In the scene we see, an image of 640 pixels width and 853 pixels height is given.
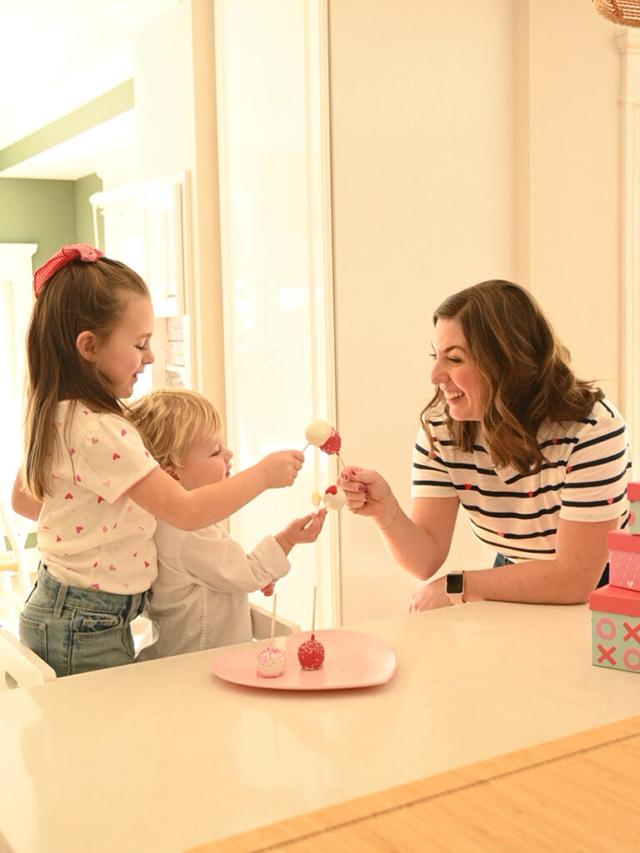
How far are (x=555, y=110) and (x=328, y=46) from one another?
0.97 m

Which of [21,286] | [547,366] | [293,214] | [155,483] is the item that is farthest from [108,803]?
[21,286]

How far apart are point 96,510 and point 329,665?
19.9 inches

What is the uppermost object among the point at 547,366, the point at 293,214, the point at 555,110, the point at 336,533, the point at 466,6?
the point at 466,6

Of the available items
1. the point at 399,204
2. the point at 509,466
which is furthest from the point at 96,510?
the point at 399,204

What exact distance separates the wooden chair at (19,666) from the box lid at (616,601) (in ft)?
2.64

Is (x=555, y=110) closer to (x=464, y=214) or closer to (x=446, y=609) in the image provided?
(x=464, y=214)

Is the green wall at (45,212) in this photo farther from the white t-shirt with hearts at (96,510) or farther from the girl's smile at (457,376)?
the white t-shirt with hearts at (96,510)

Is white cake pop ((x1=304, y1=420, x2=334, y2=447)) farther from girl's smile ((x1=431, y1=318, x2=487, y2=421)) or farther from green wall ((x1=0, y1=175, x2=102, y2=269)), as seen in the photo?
green wall ((x1=0, y1=175, x2=102, y2=269))

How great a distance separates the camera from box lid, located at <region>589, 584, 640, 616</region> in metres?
1.45

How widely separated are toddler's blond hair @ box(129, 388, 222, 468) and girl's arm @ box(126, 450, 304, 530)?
24 cm

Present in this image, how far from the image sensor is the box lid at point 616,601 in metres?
1.45

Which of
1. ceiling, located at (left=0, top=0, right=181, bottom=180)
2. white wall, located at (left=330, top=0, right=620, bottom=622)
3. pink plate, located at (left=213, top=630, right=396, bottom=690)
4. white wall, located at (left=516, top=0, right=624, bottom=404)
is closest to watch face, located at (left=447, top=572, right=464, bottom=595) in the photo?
pink plate, located at (left=213, top=630, right=396, bottom=690)

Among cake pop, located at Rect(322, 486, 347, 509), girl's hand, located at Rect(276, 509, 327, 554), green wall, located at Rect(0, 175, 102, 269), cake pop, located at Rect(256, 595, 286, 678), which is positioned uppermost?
green wall, located at Rect(0, 175, 102, 269)

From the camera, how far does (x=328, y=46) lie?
3148 mm
